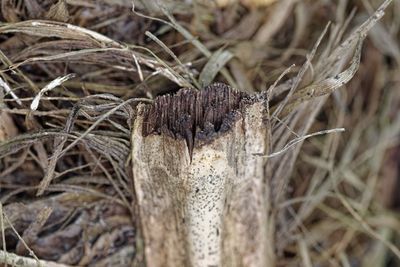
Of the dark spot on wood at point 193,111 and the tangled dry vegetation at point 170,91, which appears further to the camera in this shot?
the tangled dry vegetation at point 170,91

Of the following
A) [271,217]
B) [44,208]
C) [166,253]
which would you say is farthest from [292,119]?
[44,208]

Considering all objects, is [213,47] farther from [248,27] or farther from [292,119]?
[292,119]

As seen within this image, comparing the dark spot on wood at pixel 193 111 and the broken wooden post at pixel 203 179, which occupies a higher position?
the dark spot on wood at pixel 193 111

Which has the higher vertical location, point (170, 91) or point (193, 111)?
point (170, 91)

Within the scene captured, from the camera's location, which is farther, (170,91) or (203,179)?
(170,91)
